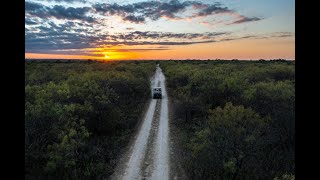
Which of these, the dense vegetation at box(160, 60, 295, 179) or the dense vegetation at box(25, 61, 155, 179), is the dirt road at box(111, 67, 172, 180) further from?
the dense vegetation at box(160, 60, 295, 179)

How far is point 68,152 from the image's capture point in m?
18.1

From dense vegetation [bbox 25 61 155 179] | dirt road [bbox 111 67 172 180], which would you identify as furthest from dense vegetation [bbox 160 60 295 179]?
dense vegetation [bbox 25 61 155 179]

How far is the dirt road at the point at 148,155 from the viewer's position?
19531 millimetres

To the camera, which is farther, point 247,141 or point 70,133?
point 70,133

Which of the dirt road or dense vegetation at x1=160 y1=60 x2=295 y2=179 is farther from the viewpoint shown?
the dirt road

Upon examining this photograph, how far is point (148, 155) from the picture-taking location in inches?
899

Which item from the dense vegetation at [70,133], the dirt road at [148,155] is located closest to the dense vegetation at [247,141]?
the dirt road at [148,155]

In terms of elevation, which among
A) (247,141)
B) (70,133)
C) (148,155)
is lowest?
(148,155)

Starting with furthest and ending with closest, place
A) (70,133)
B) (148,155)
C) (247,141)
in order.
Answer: (148,155) → (70,133) → (247,141)

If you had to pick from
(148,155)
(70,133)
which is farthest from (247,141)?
(70,133)

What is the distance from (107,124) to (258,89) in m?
16.0

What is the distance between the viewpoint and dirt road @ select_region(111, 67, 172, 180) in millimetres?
19531

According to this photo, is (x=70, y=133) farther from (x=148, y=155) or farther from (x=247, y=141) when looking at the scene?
(x=247, y=141)
